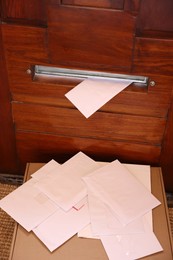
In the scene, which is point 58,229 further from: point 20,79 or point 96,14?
point 96,14

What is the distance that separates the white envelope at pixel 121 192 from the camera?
3.43 ft

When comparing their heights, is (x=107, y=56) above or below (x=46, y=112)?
above

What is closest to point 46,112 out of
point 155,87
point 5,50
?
point 5,50

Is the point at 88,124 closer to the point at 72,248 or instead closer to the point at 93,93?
the point at 93,93

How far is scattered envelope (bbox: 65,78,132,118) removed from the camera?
1.06 m

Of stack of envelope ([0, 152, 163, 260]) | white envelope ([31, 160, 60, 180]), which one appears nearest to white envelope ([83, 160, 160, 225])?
stack of envelope ([0, 152, 163, 260])

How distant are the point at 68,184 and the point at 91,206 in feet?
0.36

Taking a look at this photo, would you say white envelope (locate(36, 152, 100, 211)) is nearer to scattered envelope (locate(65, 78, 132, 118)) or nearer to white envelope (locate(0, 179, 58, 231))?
white envelope (locate(0, 179, 58, 231))

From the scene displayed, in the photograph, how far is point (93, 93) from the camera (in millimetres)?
1070

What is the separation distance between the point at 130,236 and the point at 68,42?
0.60 m

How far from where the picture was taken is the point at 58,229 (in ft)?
3.32

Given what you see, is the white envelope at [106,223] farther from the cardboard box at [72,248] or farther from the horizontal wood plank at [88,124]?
the horizontal wood plank at [88,124]

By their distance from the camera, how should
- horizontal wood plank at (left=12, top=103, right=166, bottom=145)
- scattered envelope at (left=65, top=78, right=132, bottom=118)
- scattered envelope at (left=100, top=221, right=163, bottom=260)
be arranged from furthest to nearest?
horizontal wood plank at (left=12, top=103, right=166, bottom=145), scattered envelope at (left=65, top=78, right=132, bottom=118), scattered envelope at (left=100, top=221, right=163, bottom=260)

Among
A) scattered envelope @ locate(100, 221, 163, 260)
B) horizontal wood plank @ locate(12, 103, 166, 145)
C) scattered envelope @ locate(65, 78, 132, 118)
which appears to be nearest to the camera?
scattered envelope @ locate(100, 221, 163, 260)
